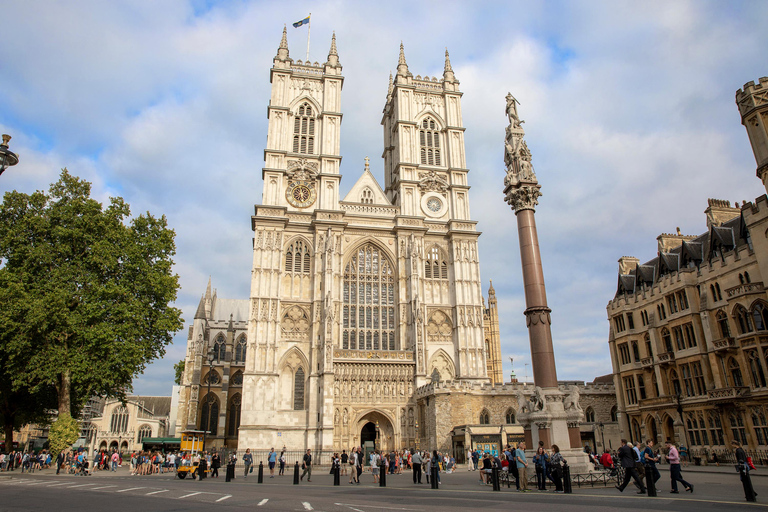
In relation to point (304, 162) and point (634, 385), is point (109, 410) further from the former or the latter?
point (634, 385)

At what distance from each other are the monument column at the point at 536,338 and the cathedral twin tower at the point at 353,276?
67.9 ft

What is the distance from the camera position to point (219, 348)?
59281 millimetres

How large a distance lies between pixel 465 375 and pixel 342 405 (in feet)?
30.9

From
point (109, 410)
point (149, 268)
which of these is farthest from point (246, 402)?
point (109, 410)

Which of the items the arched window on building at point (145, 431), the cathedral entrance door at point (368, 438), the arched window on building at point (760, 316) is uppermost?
the arched window on building at point (760, 316)

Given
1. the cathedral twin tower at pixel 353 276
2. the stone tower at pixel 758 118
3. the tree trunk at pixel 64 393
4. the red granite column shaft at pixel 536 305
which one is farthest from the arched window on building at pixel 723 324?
the tree trunk at pixel 64 393

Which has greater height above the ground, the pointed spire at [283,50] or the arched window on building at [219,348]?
the pointed spire at [283,50]

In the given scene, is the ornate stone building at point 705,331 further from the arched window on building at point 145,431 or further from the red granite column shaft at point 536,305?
the arched window on building at point 145,431

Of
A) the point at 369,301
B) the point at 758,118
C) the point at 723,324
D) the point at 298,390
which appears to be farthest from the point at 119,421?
the point at 758,118

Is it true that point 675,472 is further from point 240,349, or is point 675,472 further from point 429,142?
point 240,349

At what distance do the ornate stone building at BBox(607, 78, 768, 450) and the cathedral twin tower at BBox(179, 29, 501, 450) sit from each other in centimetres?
1154

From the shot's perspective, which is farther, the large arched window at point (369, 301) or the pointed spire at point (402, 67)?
the pointed spire at point (402, 67)

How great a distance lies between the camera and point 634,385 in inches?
1192

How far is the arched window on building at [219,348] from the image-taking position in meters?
58.4
